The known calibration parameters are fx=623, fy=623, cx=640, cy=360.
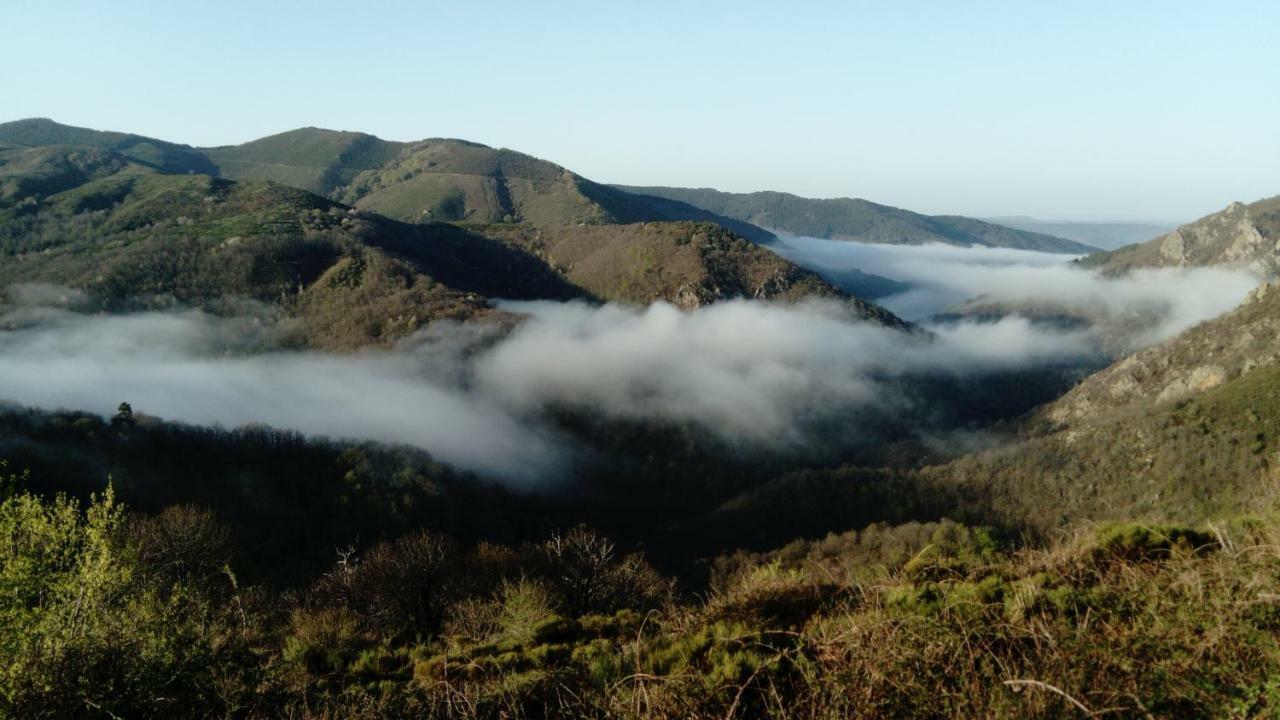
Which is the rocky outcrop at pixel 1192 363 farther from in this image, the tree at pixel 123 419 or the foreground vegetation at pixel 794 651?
the tree at pixel 123 419

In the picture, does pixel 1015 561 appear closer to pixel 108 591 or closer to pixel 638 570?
pixel 108 591

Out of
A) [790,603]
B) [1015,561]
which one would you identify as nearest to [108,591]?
[790,603]

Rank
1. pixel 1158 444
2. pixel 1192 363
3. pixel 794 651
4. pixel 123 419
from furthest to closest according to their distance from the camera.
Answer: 1. pixel 1192 363
2. pixel 1158 444
3. pixel 123 419
4. pixel 794 651

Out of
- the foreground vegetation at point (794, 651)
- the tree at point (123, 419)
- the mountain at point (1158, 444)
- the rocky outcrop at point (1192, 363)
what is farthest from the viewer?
the rocky outcrop at point (1192, 363)

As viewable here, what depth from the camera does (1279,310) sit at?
115938 millimetres

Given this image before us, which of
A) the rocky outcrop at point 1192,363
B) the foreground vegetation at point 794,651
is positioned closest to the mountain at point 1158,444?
the rocky outcrop at point 1192,363

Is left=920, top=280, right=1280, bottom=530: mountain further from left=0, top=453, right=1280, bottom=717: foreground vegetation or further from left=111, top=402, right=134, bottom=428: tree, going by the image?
left=111, top=402, right=134, bottom=428: tree

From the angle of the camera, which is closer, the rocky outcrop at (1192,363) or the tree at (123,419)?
the tree at (123,419)

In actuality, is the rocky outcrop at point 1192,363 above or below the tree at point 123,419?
above

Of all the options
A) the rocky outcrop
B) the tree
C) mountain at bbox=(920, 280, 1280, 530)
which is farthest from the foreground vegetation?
the rocky outcrop

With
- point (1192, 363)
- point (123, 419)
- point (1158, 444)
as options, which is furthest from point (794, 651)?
point (1192, 363)

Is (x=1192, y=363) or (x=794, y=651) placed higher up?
(x=794, y=651)

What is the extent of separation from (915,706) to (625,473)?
166 m

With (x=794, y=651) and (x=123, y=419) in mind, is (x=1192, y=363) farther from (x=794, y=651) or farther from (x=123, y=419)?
(x=123, y=419)
